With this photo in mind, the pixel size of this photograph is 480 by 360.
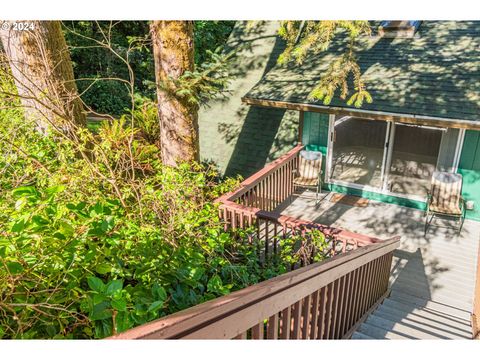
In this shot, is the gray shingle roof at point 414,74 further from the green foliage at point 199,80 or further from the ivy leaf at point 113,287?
the ivy leaf at point 113,287

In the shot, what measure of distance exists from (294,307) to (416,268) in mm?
4335

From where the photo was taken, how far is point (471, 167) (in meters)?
6.76

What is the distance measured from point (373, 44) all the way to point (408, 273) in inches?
194

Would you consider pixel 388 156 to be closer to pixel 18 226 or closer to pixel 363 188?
pixel 363 188

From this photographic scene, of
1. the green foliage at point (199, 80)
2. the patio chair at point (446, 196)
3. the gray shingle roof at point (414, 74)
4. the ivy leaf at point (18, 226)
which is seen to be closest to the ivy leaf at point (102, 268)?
the ivy leaf at point (18, 226)

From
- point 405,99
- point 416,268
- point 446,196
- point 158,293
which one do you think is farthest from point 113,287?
point 446,196

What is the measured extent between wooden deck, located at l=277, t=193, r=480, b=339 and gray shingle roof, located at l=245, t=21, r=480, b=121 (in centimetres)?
224

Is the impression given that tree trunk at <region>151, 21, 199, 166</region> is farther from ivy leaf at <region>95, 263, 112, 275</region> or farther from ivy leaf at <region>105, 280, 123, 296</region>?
ivy leaf at <region>105, 280, 123, 296</region>

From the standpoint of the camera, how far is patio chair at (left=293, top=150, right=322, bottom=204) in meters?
7.55

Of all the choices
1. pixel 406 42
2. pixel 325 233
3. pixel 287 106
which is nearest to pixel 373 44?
pixel 406 42

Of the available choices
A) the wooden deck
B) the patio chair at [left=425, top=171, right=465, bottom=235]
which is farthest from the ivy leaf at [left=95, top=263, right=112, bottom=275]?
the patio chair at [left=425, top=171, right=465, bottom=235]

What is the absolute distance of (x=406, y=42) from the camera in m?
7.54
